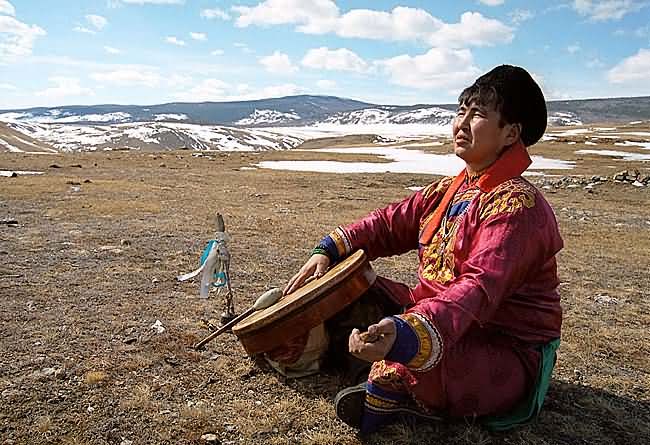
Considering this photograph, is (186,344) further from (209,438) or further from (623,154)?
(623,154)

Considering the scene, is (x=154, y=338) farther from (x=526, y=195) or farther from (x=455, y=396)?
(x=526, y=195)

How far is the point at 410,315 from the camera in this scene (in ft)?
7.26

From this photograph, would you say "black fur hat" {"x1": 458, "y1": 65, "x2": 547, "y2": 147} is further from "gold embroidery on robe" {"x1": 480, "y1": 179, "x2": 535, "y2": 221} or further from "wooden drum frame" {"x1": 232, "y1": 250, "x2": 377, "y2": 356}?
"wooden drum frame" {"x1": 232, "y1": 250, "x2": 377, "y2": 356}

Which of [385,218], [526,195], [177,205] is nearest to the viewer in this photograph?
[526,195]

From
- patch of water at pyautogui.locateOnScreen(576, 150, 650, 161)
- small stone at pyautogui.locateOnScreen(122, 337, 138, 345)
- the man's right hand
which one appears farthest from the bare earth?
patch of water at pyautogui.locateOnScreen(576, 150, 650, 161)

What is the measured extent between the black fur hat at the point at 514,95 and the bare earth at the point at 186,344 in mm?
1713

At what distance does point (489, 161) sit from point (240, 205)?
36.2 ft

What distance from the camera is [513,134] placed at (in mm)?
2723

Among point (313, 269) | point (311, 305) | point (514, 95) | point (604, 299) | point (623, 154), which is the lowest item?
point (623, 154)

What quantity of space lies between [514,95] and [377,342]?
138 cm

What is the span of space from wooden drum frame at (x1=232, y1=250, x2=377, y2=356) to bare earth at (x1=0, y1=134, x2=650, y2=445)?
410 millimetres

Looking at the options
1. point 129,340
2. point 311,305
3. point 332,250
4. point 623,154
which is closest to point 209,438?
point 311,305

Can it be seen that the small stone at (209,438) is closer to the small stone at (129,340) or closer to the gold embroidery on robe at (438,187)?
the small stone at (129,340)

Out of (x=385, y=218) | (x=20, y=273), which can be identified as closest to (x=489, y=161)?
(x=385, y=218)
